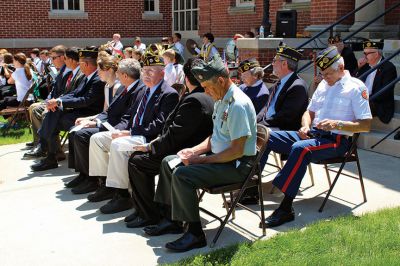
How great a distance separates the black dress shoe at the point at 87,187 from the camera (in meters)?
6.71

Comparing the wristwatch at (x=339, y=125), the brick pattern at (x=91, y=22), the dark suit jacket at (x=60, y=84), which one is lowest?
the wristwatch at (x=339, y=125)

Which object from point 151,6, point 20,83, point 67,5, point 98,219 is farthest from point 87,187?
point 151,6

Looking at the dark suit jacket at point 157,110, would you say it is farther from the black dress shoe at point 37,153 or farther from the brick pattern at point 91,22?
the brick pattern at point 91,22

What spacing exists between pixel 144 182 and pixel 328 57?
7.63 feet

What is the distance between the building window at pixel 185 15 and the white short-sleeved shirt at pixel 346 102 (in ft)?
53.4

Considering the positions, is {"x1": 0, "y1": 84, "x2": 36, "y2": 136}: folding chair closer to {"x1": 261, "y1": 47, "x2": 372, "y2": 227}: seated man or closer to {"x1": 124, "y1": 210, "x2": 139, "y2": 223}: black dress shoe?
{"x1": 124, "y1": 210, "x2": 139, "y2": 223}: black dress shoe

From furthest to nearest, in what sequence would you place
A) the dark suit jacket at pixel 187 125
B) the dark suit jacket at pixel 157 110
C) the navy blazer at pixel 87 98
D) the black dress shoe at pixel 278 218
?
the navy blazer at pixel 87 98 < the dark suit jacket at pixel 157 110 < the black dress shoe at pixel 278 218 < the dark suit jacket at pixel 187 125

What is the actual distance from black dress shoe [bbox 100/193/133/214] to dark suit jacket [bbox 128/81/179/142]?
76 cm

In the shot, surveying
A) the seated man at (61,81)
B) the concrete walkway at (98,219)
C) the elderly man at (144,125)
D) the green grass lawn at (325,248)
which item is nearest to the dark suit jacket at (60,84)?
the seated man at (61,81)

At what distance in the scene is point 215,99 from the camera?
4898 mm

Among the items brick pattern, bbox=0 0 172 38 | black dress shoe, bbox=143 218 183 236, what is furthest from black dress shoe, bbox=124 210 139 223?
brick pattern, bbox=0 0 172 38

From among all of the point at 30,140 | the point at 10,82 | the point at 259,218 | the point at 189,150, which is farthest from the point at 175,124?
the point at 10,82

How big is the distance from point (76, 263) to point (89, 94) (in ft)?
12.1

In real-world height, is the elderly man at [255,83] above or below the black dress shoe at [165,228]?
above
